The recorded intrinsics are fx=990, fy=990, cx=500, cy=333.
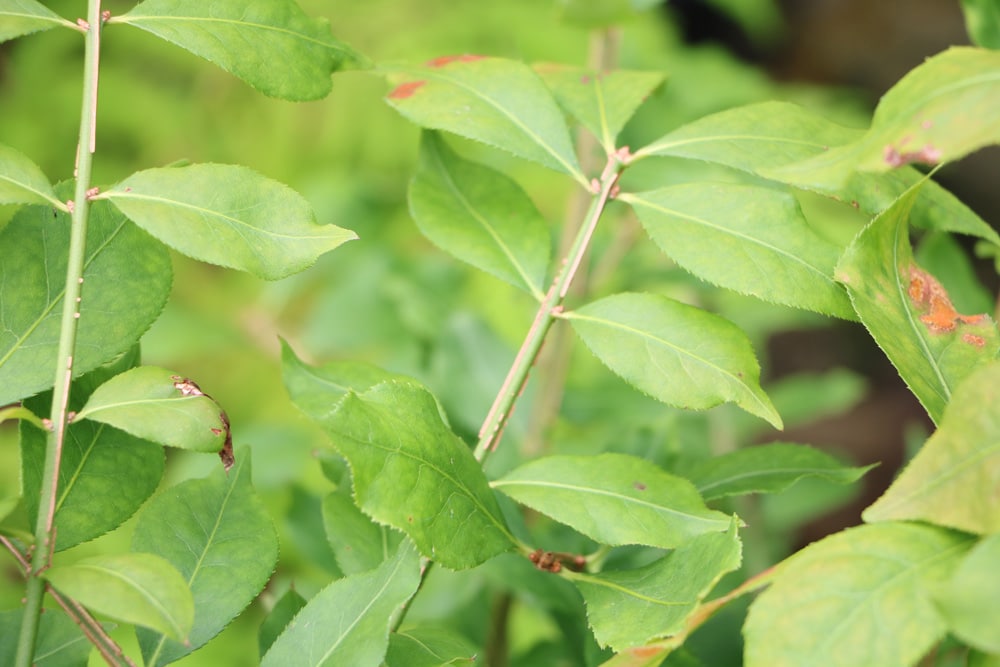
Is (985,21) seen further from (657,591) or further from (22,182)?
(22,182)

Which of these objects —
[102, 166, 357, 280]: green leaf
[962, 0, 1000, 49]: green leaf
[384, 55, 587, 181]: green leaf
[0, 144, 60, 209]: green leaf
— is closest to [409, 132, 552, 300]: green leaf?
[384, 55, 587, 181]: green leaf

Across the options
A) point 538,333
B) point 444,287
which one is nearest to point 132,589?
point 538,333

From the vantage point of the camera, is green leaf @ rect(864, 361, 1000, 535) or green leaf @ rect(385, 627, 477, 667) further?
green leaf @ rect(385, 627, 477, 667)

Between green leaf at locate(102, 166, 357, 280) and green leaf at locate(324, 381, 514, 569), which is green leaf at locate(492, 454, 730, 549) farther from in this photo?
green leaf at locate(102, 166, 357, 280)

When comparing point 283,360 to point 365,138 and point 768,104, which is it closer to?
point 768,104

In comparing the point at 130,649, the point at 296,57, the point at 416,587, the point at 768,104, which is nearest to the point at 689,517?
the point at 416,587

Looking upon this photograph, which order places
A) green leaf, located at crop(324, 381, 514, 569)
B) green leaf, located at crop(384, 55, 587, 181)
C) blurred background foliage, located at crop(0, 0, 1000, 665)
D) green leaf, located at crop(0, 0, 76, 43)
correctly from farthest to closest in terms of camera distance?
blurred background foliage, located at crop(0, 0, 1000, 665) < green leaf, located at crop(384, 55, 587, 181) < green leaf, located at crop(0, 0, 76, 43) < green leaf, located at crop(324, 381, 514, 569)

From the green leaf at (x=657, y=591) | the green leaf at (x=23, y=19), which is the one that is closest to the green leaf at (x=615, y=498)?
the green leaf at (x=657, y=591)
